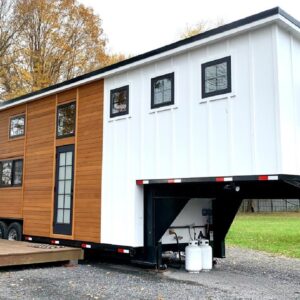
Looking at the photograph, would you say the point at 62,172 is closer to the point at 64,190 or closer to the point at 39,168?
the point at 64,190

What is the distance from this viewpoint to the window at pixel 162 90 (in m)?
8.48

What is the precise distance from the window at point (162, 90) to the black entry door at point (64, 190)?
2.69 metres

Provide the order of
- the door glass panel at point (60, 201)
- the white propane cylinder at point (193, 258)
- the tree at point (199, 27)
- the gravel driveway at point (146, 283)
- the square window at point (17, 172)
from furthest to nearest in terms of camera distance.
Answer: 1. the tree at point (199, 27)
2. the square window at point (17, 172)
3. the door glass panel at point (60, 201)
4. the white propane cylinder at point (193, 258)
5. the gravel driveway at point (146, 283)

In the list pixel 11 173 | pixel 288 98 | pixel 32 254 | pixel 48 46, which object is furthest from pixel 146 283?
pixel 48 46

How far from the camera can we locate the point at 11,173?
12422 millimetres

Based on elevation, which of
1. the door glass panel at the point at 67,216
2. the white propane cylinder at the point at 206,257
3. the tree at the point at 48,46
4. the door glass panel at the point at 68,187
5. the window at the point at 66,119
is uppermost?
the tree at the point at 48,46

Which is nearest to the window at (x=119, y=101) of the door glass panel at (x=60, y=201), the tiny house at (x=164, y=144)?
the tiny house at (x=164, y=144)

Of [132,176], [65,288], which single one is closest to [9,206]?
[132,176]

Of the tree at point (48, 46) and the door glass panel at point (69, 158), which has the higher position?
the tree at point (48, 46)

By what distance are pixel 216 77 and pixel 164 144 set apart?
5.21 feet

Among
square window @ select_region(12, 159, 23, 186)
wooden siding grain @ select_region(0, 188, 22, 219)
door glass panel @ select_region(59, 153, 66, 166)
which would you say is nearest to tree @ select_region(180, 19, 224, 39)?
square window @ select_region(12, 159, 23, 186)

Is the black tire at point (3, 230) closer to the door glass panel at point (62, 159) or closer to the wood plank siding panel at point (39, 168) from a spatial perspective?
the wood plank siding panel at point (39, 168)

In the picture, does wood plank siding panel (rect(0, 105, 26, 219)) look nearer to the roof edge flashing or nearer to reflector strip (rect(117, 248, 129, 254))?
the roof edge flashing

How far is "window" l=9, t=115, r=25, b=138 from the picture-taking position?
12254 millimetres
